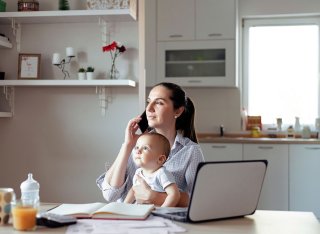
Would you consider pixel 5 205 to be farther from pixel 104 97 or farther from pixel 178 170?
pixel 104 97

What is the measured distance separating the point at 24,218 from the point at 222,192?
0.59 meters

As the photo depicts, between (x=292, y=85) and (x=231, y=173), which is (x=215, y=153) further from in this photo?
(x=231, y=173)

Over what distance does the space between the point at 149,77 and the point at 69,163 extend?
1.98 m

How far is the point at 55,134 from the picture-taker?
3.44 m

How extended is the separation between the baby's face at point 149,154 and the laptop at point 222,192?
216 millimetres

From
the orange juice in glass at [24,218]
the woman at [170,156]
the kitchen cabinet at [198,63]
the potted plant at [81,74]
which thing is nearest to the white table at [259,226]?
the orange juice in glass at [24,218]

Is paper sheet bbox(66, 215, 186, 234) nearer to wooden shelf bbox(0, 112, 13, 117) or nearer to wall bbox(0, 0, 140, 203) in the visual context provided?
wall bbox(0, 0, 140, 203)

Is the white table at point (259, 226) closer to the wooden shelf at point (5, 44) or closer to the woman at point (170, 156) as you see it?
the woman at point (170, 156)

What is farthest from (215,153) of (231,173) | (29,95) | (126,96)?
(231,173)

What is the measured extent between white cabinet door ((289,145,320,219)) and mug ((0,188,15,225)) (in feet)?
11.9

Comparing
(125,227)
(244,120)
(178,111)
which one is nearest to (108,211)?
(125,227)

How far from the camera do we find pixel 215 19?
4.95m

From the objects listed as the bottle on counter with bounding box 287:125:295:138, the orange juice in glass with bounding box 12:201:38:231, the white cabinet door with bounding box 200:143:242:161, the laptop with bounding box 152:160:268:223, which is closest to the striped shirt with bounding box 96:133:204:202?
the laptop with bounding box 152:160:268:223

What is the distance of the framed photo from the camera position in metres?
3.38
